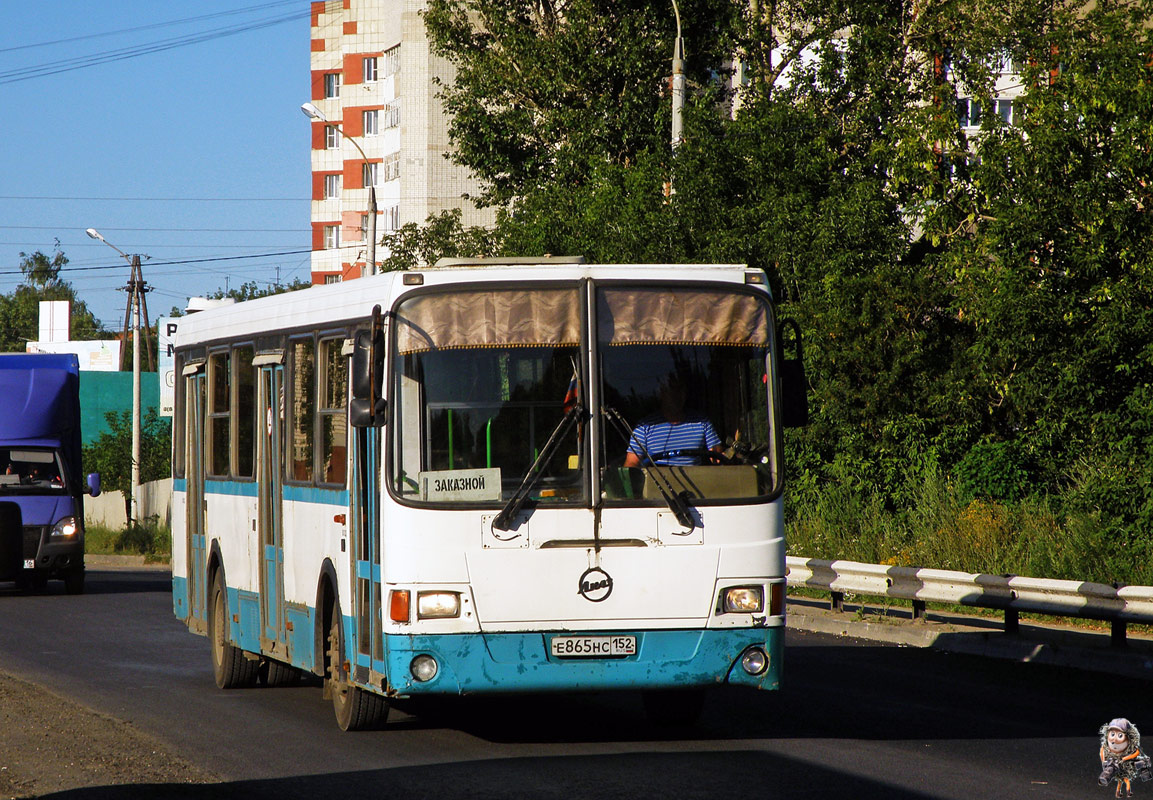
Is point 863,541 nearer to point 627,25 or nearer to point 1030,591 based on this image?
point 1030,591

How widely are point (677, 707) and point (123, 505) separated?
140ft

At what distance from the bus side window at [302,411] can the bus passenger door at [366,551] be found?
1.03 m

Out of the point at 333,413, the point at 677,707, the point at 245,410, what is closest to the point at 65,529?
the point at 245,410

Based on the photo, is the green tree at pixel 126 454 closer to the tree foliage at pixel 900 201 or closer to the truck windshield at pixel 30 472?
the tree foliage at pixel 900 201

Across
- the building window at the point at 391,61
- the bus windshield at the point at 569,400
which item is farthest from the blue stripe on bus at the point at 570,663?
the building window at the point at 391,61

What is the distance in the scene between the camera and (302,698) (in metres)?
12.9

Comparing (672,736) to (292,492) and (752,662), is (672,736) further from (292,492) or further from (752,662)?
(292,492)

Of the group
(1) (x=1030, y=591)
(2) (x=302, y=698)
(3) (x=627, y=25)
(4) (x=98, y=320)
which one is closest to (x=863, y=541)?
(1) (x=1030, y=591)

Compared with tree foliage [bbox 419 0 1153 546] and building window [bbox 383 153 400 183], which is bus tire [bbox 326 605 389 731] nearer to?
tree foliage [bbox 419 0 1153 546]

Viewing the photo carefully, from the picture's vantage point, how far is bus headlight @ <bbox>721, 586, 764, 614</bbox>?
31.7ft

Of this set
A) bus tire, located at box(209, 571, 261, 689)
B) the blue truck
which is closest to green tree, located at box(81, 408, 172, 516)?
the blue truck

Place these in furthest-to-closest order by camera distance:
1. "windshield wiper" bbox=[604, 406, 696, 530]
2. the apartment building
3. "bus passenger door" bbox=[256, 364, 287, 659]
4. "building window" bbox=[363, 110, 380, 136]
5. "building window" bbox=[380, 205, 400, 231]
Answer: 1. "building window" bbox=[363, 110, 380, 136]
2. "building window" bbox=[380, 205, 400, 231]
3. the apartment building
4. "bus passenger door" bbox=[256, 364, 287, 659]
5. "windshield wiper" bbox=[604, 406, 696, 530]

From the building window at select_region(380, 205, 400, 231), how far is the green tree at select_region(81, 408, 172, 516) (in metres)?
14.1

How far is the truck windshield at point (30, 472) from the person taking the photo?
80.8 ft
